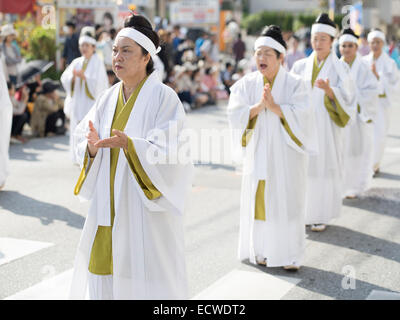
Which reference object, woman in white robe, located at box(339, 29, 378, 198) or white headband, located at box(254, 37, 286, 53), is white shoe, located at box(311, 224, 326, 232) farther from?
white headband, located at box(254, 37, 286, 53)

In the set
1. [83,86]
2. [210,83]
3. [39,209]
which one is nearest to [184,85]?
[210,83]

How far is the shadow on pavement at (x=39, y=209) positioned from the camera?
6.79m

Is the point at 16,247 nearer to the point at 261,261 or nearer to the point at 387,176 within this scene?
the point at 261,261

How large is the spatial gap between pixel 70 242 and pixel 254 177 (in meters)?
1.89

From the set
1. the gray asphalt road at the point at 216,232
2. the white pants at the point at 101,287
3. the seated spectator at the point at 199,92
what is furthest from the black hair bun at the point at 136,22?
the seated spectator at the point at 199,92

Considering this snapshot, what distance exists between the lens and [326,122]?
666 centimetres

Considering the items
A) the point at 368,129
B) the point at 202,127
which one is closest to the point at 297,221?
the point at 368,129

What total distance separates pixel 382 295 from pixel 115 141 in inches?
88.9

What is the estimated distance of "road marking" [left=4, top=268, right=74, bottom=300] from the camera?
183 inches

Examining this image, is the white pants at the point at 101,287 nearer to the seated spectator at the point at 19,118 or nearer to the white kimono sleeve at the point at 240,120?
the white kimono sleeve at the point at 240,120

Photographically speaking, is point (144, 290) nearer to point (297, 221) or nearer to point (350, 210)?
point (297, 221)

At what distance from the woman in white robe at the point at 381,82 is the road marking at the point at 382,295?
5.00m

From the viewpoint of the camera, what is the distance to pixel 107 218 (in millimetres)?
3703

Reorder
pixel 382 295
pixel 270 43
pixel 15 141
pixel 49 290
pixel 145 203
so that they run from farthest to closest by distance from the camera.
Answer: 1. pixel 15 141
2. pixel 270 43
3. pixel 49 290
4. pixel 382 295
5. pixel 145 203
